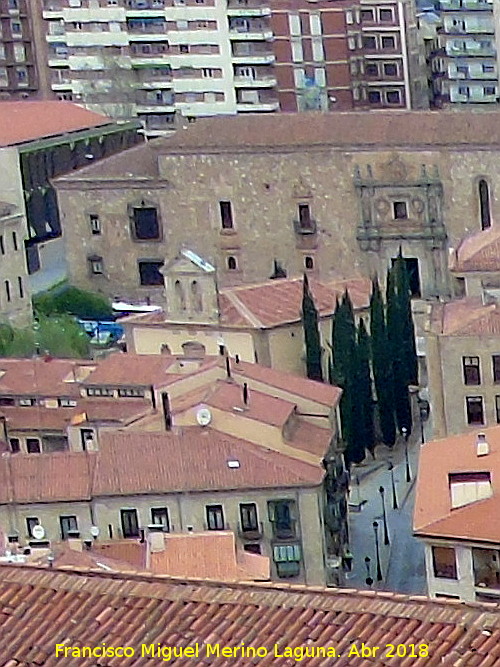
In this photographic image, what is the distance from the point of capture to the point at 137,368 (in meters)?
30.1

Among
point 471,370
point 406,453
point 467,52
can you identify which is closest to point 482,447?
point 471,370

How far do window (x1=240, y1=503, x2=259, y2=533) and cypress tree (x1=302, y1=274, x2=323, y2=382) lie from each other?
9.16 m

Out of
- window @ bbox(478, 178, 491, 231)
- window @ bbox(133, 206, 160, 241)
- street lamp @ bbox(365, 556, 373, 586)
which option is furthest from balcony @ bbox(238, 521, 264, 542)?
window @ bbox(133, 206, 160, 241)

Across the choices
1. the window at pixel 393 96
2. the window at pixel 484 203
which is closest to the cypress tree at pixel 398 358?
the window at pixel 484 203

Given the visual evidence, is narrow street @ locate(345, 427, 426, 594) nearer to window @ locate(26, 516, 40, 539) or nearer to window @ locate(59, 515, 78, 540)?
window @ locate(59, 515, 78, 540)

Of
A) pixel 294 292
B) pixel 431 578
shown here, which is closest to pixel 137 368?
pixel 294 292

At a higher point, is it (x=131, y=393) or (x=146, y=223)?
(x=146, y=223)

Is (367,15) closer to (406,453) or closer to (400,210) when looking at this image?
(400,210)

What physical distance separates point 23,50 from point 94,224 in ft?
59.4

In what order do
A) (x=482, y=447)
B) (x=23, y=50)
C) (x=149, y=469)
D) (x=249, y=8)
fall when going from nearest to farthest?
(x=482, y=447) → (x=149, y=469) → (x=249, y=8) → (x=23, y=50)

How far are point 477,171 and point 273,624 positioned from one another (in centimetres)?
3473

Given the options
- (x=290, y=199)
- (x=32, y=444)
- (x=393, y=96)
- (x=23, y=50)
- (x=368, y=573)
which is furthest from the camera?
(x=23, y=50)

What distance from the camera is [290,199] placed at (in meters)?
43.8

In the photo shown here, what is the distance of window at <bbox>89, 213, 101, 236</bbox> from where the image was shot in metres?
45.6
